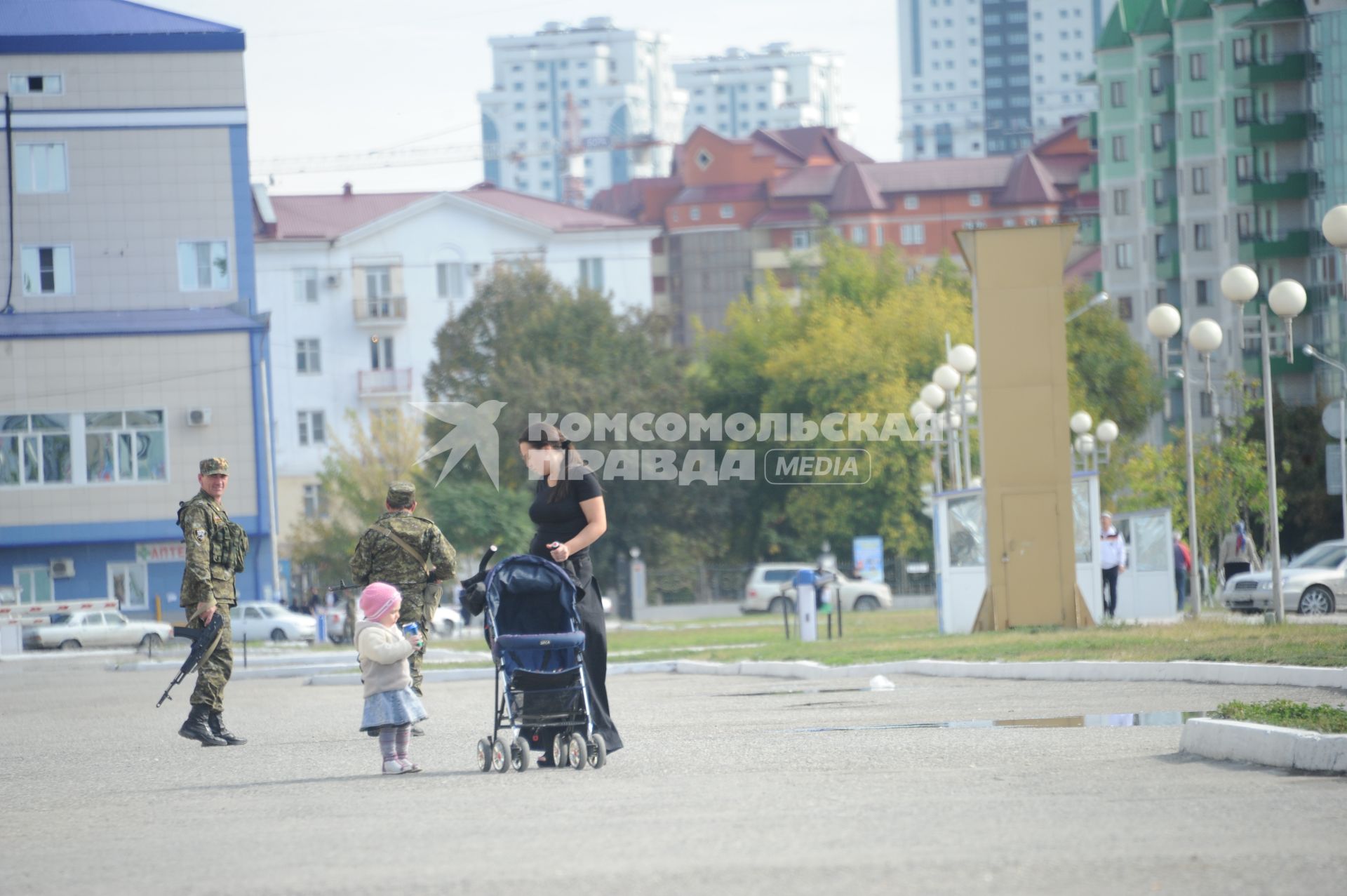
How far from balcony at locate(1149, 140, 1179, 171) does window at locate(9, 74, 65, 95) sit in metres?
50.3

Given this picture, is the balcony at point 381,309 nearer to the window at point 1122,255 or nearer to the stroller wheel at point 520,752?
the window at point 1122,255

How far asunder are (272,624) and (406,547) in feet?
134

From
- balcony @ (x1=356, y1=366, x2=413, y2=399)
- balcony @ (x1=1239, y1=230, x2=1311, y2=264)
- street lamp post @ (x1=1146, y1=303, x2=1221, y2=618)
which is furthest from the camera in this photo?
balcony @ (x1=356, y1=366, x2=413, y2=399)

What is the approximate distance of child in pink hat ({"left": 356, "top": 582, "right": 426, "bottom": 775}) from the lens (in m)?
10.7

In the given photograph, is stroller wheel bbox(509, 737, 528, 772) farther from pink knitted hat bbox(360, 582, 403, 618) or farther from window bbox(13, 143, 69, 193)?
window bbox(13, 143, 69, 193)

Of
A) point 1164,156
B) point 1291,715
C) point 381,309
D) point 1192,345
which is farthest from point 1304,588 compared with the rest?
point 381,309

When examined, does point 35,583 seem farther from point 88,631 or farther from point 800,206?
point 800,206

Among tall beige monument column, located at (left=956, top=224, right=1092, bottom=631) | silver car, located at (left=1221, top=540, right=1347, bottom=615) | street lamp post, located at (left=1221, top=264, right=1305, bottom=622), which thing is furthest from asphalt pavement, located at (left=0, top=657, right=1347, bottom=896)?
silver car, located at (left=1221, top=540, right=1347, bottom=615)

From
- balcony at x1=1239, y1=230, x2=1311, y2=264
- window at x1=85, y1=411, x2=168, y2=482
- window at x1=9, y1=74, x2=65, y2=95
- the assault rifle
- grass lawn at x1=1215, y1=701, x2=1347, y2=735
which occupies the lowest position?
grass lawn at x1=1215, y1=701, x2=1347, y2=735

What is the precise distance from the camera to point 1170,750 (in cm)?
1002

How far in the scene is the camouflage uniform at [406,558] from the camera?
1324cm

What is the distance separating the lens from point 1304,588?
32031 millimetres

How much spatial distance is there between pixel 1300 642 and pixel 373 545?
8.65 m

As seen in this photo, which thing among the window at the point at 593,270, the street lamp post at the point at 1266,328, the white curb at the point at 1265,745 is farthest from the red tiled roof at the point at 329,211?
the white curb at the point at 1265,745
